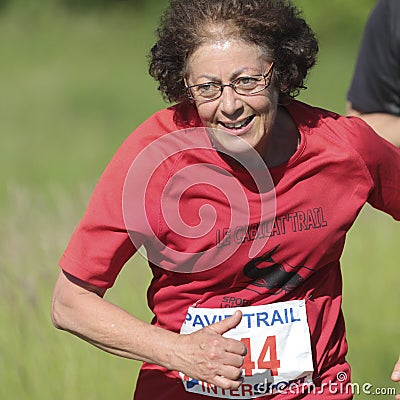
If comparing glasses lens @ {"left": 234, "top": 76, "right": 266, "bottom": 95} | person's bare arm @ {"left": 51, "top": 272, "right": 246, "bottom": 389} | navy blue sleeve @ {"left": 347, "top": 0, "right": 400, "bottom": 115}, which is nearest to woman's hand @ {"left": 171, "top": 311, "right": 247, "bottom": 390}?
person's bare arm @ {"left": 51, "top": 272, "right": 246, "bottom": 389}

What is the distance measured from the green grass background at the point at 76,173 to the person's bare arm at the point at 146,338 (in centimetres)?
120

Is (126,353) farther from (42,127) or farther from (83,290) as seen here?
(42,127)

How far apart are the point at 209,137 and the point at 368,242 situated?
3.81 meters

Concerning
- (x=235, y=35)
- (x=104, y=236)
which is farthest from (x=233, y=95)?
(x=104, y=236)

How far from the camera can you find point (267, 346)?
10.7ft

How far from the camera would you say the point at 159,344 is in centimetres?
293

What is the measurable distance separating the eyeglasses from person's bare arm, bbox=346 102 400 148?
125 cm

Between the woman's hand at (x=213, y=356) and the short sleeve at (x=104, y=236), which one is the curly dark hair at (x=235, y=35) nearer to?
the short sleeve at (x=104, y=236)

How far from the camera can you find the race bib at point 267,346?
10.6 feet

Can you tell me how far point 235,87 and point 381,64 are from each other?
162 cm

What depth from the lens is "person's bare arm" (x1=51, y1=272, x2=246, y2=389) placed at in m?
2.86

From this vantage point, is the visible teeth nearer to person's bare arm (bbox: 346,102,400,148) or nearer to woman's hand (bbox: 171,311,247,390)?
woman's hand (bbox: 171,311,247,390)

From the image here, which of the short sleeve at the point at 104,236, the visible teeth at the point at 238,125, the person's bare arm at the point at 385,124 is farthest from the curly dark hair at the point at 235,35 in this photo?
the person's bare arm at the point at 385,124

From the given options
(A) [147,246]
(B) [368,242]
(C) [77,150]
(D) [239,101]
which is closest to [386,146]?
(D) [239,101]
